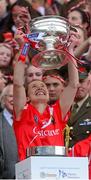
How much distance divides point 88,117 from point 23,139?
0.99m

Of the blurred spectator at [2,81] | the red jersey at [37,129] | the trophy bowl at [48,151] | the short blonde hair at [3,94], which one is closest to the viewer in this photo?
the trophy bowl at [48,151]

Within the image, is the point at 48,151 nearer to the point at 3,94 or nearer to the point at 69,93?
the point at 69,93

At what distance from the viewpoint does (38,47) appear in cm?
478

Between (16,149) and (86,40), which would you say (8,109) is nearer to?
(16,149)

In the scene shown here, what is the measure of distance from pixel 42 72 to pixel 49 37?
1.91 m

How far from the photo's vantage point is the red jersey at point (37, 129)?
5.11m

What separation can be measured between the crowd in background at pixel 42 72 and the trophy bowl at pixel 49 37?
12.7 inches

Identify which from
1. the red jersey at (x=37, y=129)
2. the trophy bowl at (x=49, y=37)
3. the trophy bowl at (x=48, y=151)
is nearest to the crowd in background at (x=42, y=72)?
the red jersey at (x=37, y=129)

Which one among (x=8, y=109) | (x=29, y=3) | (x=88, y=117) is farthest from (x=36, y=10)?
(x=88, y=117)

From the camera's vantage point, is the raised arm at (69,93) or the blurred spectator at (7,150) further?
the blurred spectator at (7,150)

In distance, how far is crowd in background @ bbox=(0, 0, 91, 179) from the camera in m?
5.60

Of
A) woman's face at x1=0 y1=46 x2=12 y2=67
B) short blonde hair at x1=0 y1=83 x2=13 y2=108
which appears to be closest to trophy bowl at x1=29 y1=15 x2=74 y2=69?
short blonde hair at x1=0 y1=83 x2=13 y2=108

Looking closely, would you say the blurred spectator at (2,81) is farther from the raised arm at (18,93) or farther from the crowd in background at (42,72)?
the raised arm at (18,93)

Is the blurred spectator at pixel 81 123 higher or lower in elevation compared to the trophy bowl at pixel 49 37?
lower
